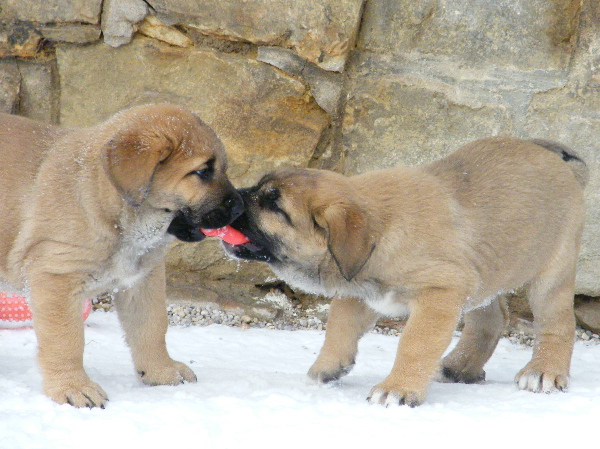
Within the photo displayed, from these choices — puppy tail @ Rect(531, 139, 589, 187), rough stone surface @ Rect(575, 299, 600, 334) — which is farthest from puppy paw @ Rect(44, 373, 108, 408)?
rough stone surface @ Rect(575, 299, 600, 334)

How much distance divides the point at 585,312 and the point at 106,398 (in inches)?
146

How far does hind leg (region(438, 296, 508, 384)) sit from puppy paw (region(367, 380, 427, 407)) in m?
0.95

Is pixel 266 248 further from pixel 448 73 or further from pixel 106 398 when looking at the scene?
pixel 448 73

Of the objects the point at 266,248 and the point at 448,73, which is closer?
the point at 266,248

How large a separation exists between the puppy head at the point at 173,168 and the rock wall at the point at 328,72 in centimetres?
166

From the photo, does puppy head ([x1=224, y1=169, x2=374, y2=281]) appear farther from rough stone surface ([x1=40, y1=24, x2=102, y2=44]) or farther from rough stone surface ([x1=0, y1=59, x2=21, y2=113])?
rough stone surface ([x1=0, y1=59, x2=21, y2=113])

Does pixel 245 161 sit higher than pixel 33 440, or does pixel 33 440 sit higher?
pixel 245 161

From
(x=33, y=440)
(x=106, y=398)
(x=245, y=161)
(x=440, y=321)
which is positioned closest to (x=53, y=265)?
(x=106, y=398)

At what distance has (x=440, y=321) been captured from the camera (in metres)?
3.63

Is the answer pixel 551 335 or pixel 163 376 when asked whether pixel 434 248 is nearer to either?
pixel 551 335

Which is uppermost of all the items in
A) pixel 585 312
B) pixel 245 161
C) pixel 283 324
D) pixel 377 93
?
pixel 377 93

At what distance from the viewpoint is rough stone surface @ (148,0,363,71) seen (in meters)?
5.04

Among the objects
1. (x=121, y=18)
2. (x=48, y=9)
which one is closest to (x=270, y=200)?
(x=121, y=18)

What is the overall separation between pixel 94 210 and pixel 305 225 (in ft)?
3.32
